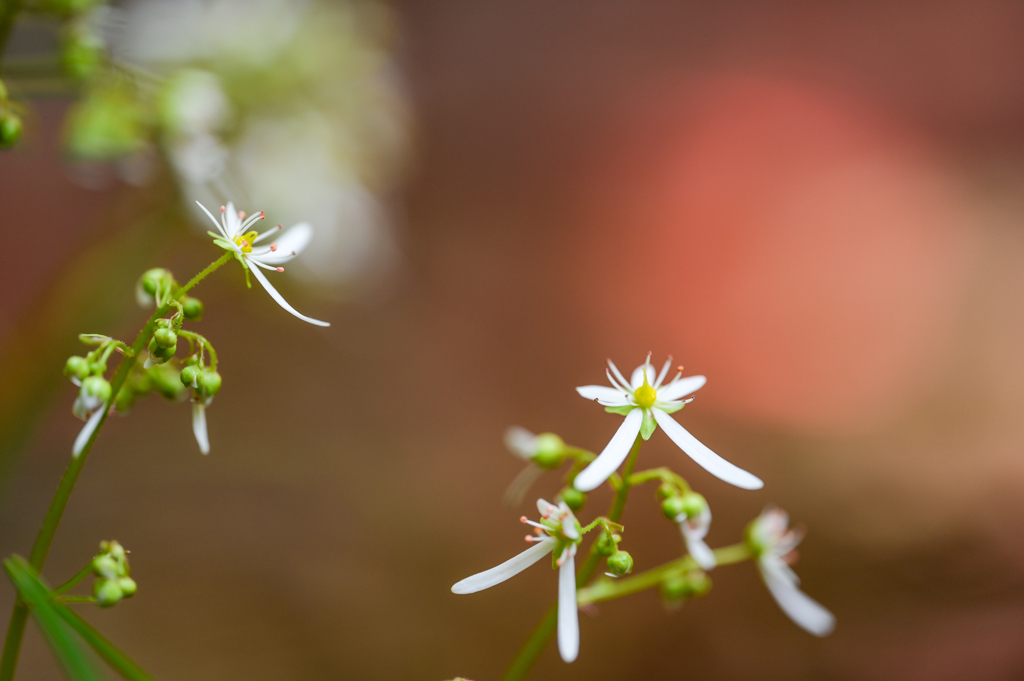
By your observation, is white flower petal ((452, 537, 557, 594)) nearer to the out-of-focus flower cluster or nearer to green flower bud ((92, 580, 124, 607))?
green flower bud ((92, 580, 124, 607))

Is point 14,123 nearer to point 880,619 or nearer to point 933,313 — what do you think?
point 880,619

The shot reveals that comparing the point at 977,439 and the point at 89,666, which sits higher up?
the point at 977,439

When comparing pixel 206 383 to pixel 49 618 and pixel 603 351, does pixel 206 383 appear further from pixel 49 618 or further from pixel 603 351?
pixel 603 351

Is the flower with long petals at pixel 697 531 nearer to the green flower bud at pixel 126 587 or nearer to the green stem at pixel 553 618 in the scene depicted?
the green stem at pixel 553 618

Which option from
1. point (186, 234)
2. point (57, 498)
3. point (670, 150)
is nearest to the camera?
point (57, 498)

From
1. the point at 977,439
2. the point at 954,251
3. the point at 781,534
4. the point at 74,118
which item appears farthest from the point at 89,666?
the point at 954,251

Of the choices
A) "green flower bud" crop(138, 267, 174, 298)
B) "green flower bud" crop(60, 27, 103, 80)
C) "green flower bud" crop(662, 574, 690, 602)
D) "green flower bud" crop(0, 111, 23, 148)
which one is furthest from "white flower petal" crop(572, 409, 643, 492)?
"green flower bud" crop(60, 27, 103, 80)

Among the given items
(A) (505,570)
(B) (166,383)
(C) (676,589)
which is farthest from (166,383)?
(C) (676,589)
